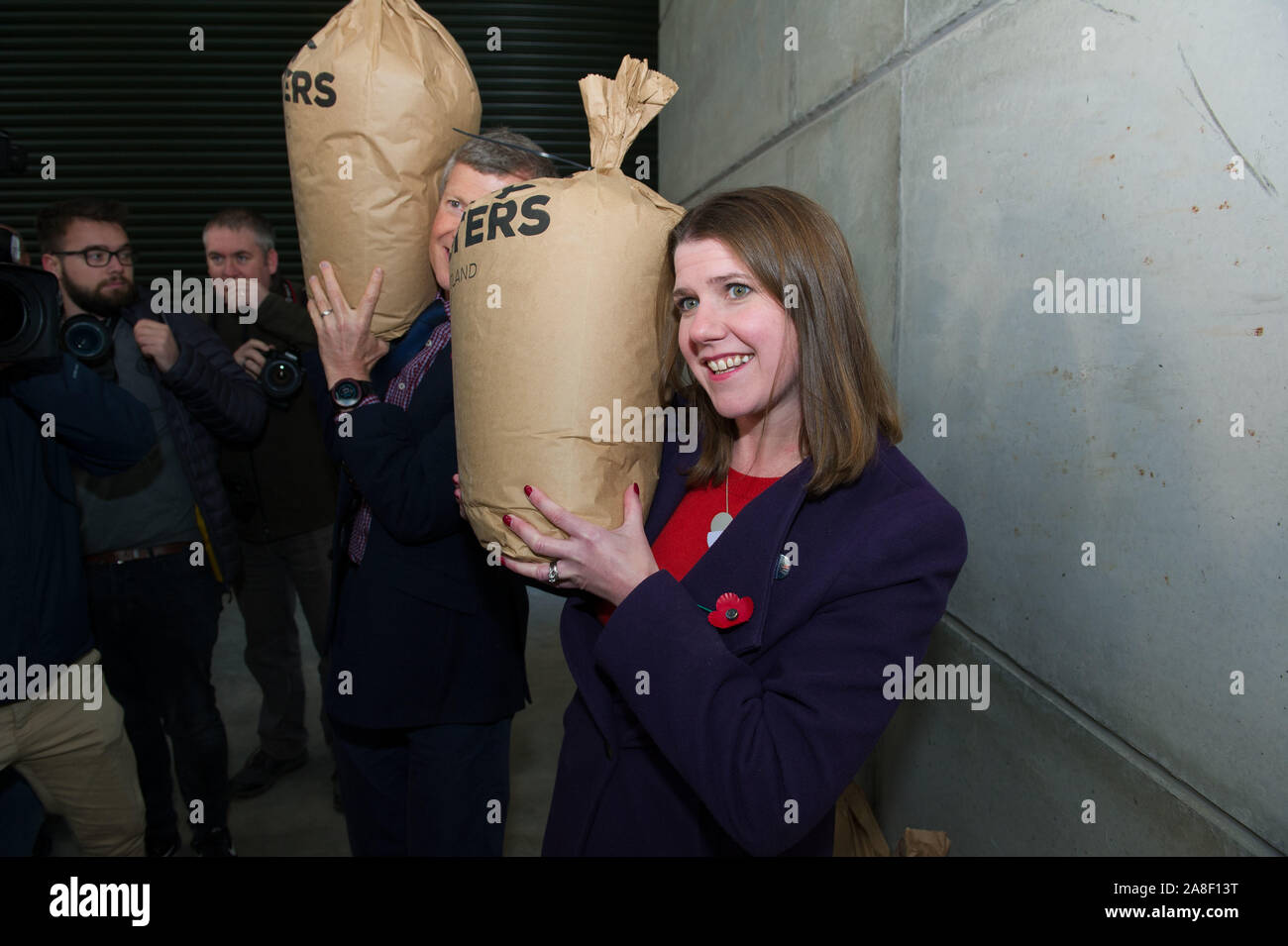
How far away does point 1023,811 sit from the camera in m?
1.45

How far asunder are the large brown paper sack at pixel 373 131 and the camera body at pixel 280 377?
1.10 meters

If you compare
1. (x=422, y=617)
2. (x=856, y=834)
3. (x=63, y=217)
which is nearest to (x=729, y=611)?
(x=422, y=617)

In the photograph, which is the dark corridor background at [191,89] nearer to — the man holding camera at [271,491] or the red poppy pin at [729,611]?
the man holding camera at [271,491]

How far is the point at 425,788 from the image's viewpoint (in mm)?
1549

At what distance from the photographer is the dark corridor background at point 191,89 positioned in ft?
15.5

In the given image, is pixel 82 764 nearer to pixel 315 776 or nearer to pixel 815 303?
pixel 315 776

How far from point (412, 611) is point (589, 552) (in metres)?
0.67

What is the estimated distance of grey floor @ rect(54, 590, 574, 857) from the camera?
2482 mm

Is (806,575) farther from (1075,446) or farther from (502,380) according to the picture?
(1075,446)

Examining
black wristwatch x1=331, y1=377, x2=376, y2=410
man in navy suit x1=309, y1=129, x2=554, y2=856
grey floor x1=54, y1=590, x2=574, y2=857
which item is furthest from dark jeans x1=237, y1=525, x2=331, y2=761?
black wristwatch x1=331, y1=377, x2=376, y2=410

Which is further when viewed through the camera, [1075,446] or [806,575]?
[1075,446]

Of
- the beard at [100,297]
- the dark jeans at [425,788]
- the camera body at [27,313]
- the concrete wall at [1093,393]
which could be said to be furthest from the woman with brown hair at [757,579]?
the beard at [100,297]
